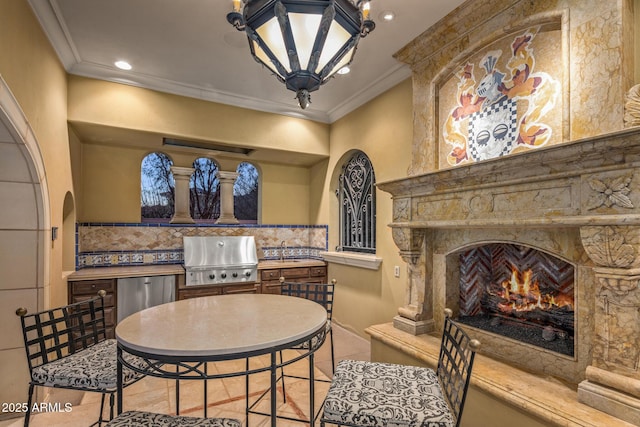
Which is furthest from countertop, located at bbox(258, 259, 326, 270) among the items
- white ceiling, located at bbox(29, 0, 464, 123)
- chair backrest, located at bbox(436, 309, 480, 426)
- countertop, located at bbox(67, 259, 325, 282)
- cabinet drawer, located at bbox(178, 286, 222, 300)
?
chair backrest, located at bbox(436, 309, 480, 426)

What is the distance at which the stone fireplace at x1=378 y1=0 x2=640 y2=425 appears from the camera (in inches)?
62.2

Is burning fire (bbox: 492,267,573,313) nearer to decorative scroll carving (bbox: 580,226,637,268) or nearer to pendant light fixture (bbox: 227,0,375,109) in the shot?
decorative scroll carving (bbox: 580,226,637,268)

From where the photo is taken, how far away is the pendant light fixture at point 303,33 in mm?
1259

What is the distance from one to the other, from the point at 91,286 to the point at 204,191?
1.85 m

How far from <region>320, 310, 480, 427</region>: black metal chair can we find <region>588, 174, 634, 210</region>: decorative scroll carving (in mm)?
962

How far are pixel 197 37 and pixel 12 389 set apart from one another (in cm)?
304

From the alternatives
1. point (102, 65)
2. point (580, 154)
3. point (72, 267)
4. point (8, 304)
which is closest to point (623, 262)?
point (580, 154)

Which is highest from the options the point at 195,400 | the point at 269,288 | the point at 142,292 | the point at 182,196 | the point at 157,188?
the point at 157,188

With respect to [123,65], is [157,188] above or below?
below

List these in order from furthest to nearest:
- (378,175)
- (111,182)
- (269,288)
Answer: (269,288) → (111,182) → (378,175)

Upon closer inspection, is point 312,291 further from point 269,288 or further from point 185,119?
point 185,119

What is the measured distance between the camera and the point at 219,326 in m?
1.62

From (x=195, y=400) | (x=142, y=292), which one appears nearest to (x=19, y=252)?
(x=142, y=292)

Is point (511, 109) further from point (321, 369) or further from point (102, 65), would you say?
point (102, 65)
